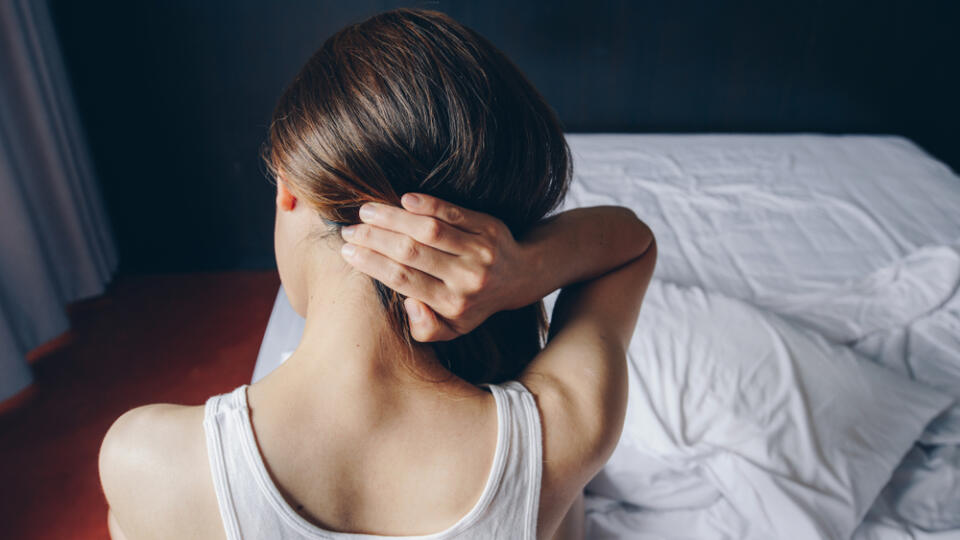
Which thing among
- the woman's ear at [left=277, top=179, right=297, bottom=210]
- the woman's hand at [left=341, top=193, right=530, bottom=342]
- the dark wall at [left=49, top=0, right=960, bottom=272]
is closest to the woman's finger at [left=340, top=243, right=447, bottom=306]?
the woman's hand at [left=341, top=193, right=530, bottom=342]

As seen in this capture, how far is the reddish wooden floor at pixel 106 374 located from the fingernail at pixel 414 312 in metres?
1.50

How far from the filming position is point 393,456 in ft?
2.12

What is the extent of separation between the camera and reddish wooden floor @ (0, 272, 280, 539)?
1.71 metres

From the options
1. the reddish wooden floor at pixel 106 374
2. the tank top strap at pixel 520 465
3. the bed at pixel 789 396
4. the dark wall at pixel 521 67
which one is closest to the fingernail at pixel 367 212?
the tank top strap at pixel 520 465

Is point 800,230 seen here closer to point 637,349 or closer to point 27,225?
point 637,349

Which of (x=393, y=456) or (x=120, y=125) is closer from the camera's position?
(x=393, y=456)

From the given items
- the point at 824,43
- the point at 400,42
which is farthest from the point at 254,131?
the point at 824,43

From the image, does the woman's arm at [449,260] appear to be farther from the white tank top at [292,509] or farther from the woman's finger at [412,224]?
the white tank top at [292,509]

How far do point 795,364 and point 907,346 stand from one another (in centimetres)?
39

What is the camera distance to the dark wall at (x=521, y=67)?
237cm

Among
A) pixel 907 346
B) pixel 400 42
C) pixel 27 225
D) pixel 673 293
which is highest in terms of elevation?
pixel 400 42

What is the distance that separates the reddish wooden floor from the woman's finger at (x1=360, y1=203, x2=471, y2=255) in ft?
5.08

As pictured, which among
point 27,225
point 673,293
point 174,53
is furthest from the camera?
point 174,53

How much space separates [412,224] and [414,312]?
96 millimetres
